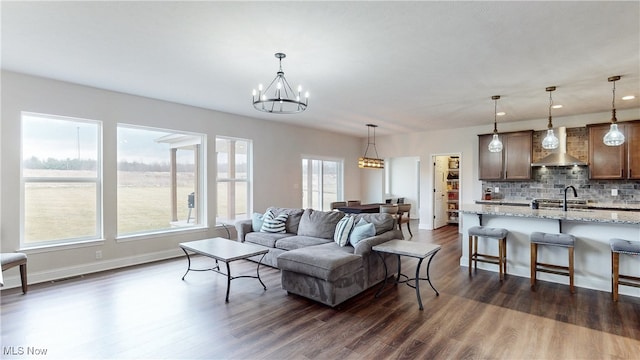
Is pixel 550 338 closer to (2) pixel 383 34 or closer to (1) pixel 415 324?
(1) pixel 415 324

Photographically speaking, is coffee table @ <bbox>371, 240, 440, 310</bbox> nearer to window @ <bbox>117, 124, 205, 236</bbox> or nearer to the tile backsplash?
window @ <bbox>117, 124, 205, 236</bbox>

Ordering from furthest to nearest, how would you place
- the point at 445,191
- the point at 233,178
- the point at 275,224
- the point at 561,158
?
1. the point at 445,191
2. the point at 233,178
3. the point at 561,158
4. the point at 275,224

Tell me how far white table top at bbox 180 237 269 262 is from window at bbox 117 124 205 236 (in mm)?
1592

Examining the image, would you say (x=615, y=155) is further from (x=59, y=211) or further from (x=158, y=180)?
(x=59, y=211)

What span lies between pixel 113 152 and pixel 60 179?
0.75 m

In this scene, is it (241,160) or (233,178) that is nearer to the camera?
(233,178)

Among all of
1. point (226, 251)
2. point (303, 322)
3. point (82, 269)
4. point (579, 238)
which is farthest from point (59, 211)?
point (579, 238)

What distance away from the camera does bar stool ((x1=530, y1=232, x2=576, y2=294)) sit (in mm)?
3748

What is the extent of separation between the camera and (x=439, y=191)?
8.90 m

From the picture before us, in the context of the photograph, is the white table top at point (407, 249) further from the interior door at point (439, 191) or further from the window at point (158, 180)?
the interior door at point (439, 191)

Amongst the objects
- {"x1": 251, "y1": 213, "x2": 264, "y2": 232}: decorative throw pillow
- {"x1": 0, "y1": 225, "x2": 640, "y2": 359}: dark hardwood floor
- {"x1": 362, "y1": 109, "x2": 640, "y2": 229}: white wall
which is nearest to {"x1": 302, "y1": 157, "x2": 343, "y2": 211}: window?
{"x1": 362, "y1": 109, "x2": 640, "y2": 229}: white wall

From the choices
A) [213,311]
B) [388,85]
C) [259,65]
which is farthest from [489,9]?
[213,311]

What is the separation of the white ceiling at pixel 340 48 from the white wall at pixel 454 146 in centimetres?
143

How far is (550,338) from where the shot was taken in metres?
2.66
